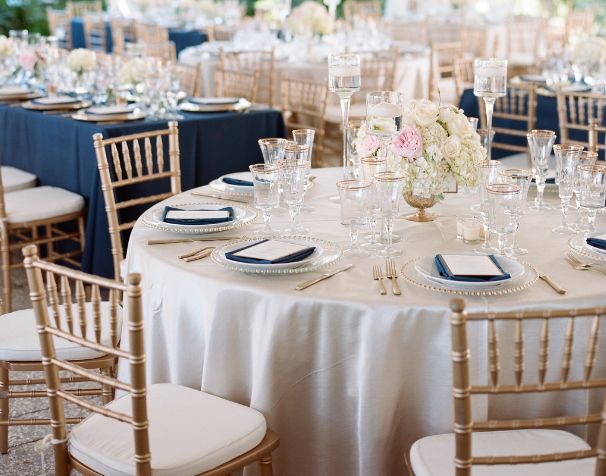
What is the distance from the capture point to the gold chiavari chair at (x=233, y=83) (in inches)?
229

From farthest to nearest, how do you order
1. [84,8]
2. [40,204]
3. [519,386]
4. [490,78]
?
[84,8]
[40,204]
[490,78]
[519,386]

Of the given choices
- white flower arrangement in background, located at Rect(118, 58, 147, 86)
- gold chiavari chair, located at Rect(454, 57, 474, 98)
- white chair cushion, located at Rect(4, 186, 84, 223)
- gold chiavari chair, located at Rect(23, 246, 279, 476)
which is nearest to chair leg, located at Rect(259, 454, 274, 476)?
gold chiavari chair, located at Rect(23, 246, 279, 476)

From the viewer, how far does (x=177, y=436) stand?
1.99 meters

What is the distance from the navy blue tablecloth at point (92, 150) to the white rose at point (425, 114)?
2042mm

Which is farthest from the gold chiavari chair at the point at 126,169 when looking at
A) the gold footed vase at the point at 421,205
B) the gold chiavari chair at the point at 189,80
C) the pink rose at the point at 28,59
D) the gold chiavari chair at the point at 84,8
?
the gold chiavari chair at the point at 84,8

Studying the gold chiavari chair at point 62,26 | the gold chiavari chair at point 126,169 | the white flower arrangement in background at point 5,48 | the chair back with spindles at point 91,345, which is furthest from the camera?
the gold chiavari chair at point 62,26

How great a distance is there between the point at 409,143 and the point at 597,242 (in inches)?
22.5

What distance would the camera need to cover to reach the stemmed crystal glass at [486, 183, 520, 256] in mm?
2211

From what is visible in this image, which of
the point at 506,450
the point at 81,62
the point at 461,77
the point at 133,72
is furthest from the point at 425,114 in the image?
the point at 461,77

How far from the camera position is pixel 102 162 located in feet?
10.1

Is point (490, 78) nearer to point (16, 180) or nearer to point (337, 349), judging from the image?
point (337, 349)

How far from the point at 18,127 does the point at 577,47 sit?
334cm

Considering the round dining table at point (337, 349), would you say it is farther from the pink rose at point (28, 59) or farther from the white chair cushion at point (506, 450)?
the pink rose at point (28, 59)

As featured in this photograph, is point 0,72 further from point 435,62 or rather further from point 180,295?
point 180,295
